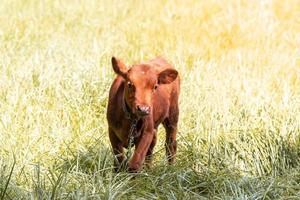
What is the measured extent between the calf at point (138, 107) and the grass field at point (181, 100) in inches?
6.3

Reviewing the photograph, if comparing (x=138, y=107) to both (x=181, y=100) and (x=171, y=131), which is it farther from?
(x=181, y=100)

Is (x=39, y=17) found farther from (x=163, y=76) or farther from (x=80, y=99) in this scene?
(x=163, y=76)

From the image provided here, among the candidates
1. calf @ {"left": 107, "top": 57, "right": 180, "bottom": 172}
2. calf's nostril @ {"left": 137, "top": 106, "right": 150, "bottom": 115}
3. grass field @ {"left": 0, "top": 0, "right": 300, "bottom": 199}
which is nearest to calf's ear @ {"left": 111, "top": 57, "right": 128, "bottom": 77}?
calf @ {"left": 107, "top": 57, "right": 180, "bottom": 172}

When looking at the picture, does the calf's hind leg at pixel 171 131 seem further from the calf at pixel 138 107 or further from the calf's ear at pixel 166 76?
the calf's ear at pixel 166 76

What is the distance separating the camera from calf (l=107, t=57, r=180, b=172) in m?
5.59

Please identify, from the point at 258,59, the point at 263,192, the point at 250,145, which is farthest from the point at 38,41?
the point at 263,192

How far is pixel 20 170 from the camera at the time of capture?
5852 mm

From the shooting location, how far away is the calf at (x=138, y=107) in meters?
5.59

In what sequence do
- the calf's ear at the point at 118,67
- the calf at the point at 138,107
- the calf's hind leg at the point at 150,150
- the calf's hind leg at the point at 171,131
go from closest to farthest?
the calf at the point at 138,107 < the calf's ear at the point at 118,67 < the calf's hind leg at the point at 150,150 < the calf's hind leg at the point at 171,131

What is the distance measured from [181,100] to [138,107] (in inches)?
87.1

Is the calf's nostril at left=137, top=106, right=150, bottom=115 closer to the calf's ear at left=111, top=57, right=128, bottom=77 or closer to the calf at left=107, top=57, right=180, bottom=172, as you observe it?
the calf at left=107, top=57, right=180, bottom=172

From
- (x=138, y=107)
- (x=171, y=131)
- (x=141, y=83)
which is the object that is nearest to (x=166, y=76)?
(x=141, y=83)

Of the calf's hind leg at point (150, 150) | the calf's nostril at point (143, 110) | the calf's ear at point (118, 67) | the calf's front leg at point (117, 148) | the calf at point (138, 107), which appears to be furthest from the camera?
the calf's hind leg at point (150, 150)

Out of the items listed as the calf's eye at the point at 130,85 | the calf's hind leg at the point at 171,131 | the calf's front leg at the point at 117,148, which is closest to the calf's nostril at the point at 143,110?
the calf's eye at the point at 130,85
